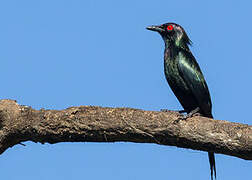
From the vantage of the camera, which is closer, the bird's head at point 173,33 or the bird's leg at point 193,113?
the bird's leg at point 193,113

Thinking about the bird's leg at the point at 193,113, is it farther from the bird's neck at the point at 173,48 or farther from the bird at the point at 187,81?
the bird's neck at the point at 173,48

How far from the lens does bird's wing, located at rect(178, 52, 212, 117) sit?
674 cm

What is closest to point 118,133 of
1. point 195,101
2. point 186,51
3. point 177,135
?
point 177,135

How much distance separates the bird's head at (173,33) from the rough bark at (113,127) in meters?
2.98

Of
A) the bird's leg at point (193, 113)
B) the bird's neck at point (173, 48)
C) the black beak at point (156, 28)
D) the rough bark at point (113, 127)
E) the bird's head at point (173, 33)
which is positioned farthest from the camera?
the black beak at point (156, 28)

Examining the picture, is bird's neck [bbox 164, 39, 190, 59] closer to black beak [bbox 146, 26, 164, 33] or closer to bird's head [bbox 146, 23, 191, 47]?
bird's head [bbox 146, 23, 191, 47]

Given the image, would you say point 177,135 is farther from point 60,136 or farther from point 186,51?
point 186,51

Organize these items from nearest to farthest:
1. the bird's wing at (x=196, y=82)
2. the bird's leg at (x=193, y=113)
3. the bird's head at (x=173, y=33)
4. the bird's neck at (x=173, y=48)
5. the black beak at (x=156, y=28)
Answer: the bird's leg at (x=193, y=113) → the bird's wing at (x=196, y=82) → the bird's neck at (x=173, y=48) → the bird's head at (x=173, y=33) → the black beak at (x=156, y=28)

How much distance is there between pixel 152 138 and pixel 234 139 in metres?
0.86

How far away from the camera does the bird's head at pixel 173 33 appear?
24.9 feet

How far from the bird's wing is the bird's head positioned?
61 centimetres

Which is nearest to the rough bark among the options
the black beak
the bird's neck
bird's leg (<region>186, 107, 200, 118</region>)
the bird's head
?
bird's leg (<region>186, 107, 200, 118</region>)

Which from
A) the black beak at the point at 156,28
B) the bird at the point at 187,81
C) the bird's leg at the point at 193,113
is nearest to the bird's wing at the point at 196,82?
the bird at the point at 187,81

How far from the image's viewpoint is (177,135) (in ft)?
15.3
